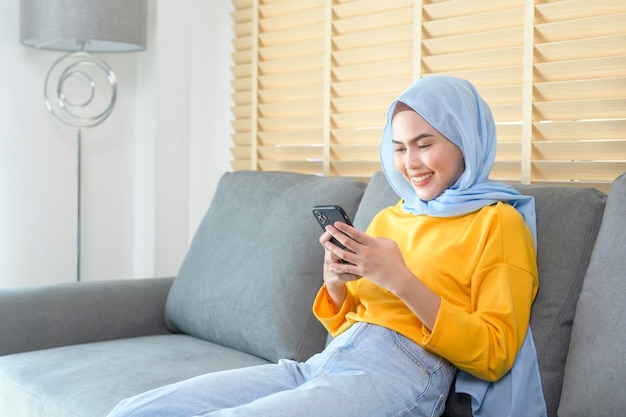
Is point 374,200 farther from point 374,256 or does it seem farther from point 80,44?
point 80,44

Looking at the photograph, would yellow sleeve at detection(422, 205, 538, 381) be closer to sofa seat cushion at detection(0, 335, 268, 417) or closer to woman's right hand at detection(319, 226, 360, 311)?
woman's right hand at detection(319, 226, 360, 311)

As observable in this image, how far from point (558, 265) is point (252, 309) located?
3.00 ft

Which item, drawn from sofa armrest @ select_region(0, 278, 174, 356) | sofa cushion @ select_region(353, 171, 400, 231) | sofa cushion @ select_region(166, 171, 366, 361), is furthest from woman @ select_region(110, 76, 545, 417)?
sofa armrest @ select_region(0, 278, 174, 356)

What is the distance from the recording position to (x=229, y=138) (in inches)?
133

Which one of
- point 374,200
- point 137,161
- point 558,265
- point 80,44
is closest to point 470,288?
point 558,265

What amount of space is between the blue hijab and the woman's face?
0.02 metres

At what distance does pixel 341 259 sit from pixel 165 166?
179 cm

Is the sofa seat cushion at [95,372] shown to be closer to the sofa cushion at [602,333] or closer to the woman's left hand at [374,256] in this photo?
the woman's left hand at [374,256]

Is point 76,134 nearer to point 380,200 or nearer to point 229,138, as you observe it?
point 229,138

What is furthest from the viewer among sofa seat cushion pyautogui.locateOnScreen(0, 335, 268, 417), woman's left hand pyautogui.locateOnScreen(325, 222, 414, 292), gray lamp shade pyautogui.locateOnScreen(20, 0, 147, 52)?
gray lamp shade pyautogui.locateOnScreen(20, 0, 147, 52)

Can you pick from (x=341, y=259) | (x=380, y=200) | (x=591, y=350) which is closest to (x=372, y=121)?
(x=380, y=200)

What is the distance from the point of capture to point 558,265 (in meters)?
1.76

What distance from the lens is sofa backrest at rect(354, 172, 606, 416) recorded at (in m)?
1.71

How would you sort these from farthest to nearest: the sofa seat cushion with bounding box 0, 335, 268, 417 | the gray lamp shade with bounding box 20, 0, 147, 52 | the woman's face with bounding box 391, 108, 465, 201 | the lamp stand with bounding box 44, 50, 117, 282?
the lamp stand with bounding box 44, 50, 117, 282, the gray lamp shade with bounding box 20, 0, 147, 52, the sofa seat cushion with bounding box 0, 335, 268, 417, the woman's face with bounding box 391, 108, 465, 201
